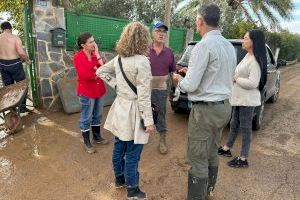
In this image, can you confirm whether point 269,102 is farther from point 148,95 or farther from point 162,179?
point 148,95

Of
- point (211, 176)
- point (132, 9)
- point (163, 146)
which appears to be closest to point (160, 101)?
point (163, 146)

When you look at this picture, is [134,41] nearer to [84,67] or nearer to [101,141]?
[84,67]

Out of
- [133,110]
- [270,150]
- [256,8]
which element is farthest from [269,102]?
[256,8]

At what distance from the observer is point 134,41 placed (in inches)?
123

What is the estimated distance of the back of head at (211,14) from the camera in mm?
2879

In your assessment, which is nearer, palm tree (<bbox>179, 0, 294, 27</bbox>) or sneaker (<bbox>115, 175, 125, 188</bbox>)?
sneaker (<bbox>115, 175, 125, 188</bbox>)

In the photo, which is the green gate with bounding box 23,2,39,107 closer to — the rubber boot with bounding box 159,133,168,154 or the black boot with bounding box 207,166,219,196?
the rubber boot with bounding box 159,133,168,154

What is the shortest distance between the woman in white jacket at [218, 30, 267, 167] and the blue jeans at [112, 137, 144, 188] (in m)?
1.69

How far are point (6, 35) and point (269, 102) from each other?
6.80 metres

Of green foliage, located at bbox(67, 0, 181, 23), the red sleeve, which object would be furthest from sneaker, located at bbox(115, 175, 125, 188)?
green foliage, located at bbox(67, 0, 181, 23)

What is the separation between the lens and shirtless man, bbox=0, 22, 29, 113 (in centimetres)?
620

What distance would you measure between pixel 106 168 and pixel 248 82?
225 centimetres

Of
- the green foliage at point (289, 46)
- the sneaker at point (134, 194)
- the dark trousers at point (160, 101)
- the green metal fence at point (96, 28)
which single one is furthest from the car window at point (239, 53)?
the green foliage at point (289, 46)

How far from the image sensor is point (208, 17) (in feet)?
9.50
